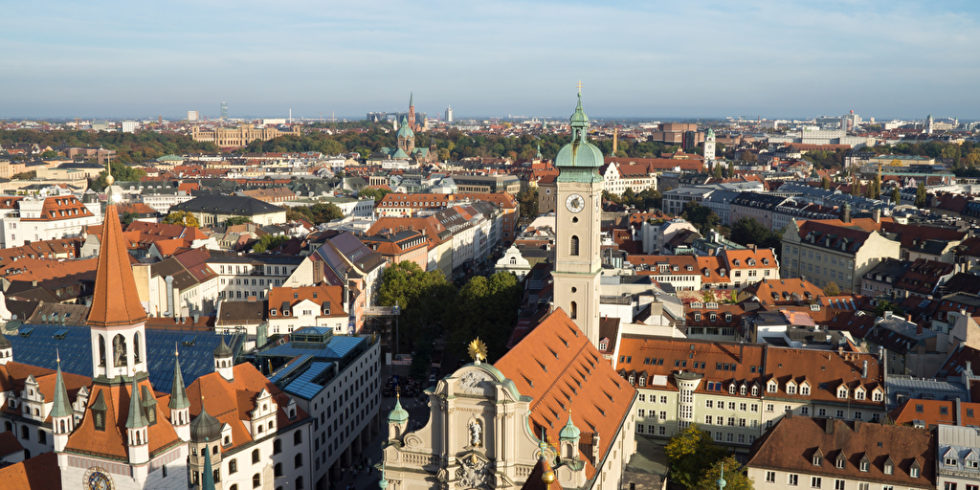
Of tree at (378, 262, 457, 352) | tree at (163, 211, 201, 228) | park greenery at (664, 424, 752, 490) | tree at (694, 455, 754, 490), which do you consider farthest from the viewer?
tree at (163, 211, 201, 228)

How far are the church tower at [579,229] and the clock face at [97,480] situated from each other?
1324 inches

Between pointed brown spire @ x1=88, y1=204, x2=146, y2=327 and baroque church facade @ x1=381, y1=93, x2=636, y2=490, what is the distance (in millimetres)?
12767

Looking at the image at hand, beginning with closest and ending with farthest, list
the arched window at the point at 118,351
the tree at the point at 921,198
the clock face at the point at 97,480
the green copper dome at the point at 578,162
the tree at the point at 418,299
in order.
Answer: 1. the clock face at the point at 97,480
2. the arched window at the point at 118,351
3. the green copper dome at the point at 578,162
4. the tree at the point at 418,299
5. the tree at the point at 921,198

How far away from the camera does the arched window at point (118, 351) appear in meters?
36.3

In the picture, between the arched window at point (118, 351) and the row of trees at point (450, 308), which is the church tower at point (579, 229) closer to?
the row of trees at point (450, 308)

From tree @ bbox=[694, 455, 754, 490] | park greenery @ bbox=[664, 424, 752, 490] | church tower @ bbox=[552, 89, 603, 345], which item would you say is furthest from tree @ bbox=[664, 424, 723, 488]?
church tower @ bbox=[552, 89, 603, 345]

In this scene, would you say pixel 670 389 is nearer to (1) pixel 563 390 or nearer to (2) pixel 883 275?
(1) pixel 563 390

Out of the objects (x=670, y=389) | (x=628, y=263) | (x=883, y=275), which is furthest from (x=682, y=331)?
(x=883, y=275)

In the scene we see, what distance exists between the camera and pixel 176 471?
36812 mm

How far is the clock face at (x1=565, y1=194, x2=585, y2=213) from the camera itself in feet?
201

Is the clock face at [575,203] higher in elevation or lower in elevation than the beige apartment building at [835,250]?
higher

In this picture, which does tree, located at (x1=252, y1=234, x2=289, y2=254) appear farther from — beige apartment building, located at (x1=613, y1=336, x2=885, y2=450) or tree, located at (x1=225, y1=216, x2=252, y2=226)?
beige apartment building, located at (x1=613, y1=336, x2=885, y2=450)

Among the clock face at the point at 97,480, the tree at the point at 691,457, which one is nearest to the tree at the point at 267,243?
the tree at the point at 691,457

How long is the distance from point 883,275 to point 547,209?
9188 cm
